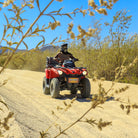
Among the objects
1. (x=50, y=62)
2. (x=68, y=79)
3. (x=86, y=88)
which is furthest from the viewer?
(x=50, y=62)

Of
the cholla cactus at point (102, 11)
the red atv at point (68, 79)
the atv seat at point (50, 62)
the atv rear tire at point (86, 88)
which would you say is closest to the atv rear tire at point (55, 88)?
the red atv at point (68, 79)

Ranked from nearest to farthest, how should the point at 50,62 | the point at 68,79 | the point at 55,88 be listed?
the point at 55,88, the point at 68,79, the point at 50,62

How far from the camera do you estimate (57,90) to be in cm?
605

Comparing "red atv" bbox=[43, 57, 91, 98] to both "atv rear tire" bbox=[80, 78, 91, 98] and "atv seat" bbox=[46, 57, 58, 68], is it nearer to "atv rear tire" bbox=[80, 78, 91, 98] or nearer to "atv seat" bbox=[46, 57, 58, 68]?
"atv rear tire" bbox=[80, 78, 91, 98]

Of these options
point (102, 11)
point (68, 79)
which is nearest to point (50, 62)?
point (68, 79)

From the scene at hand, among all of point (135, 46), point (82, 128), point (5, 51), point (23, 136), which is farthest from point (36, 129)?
point (135, 46)

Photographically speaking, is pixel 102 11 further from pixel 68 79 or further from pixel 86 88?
pixel 86 88

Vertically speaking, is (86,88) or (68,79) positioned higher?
(68,79)

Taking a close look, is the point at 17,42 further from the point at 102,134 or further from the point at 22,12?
the point at 102,134

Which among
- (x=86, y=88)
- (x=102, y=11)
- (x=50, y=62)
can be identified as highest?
(x=102, y=11)

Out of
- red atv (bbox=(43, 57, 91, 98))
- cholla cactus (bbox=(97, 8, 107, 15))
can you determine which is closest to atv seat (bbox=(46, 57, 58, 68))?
red atv (bbox=(43, 57, 91, 98))

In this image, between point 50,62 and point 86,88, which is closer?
point 86,88

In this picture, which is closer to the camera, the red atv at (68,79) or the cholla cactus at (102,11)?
the cholla cactus at (102,11)

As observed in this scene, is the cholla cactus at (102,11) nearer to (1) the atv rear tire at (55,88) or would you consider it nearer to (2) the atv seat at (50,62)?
(1) the atv rear tire at (55,88)
